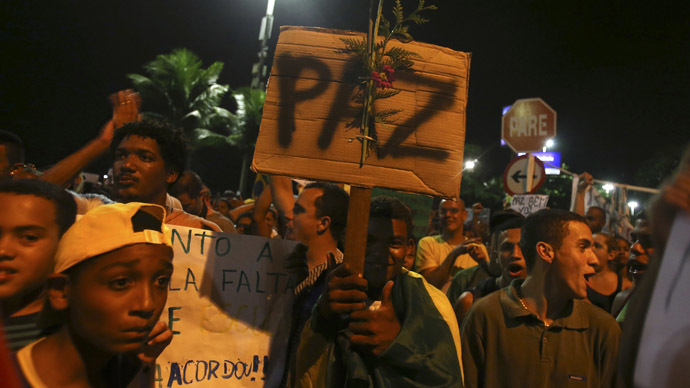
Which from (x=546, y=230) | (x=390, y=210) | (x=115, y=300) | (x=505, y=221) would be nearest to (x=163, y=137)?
(x=390, y=210)

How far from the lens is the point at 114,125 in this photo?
304cm

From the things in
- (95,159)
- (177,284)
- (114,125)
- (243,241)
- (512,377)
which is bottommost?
(512,377)

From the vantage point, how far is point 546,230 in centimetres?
297

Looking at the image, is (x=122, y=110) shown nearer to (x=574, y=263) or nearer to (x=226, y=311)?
(x=226, y=311)

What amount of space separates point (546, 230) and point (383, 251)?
119 cm

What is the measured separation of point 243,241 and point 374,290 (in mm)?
735

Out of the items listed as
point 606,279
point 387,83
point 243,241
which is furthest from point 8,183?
point 606,279

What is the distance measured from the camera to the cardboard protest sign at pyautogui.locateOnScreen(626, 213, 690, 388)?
2.67ft

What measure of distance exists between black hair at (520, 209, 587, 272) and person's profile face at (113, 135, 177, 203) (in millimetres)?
2226

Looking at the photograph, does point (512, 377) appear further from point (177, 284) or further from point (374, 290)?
point (177, 284)

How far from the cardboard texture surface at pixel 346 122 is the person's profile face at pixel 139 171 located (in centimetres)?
84

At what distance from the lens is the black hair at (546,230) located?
2.94 m

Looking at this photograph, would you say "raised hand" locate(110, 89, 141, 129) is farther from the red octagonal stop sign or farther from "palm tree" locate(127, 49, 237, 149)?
"palm tree" locate(127, 49, 237, 149)

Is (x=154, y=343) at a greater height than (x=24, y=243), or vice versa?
(x=24, y=243)
